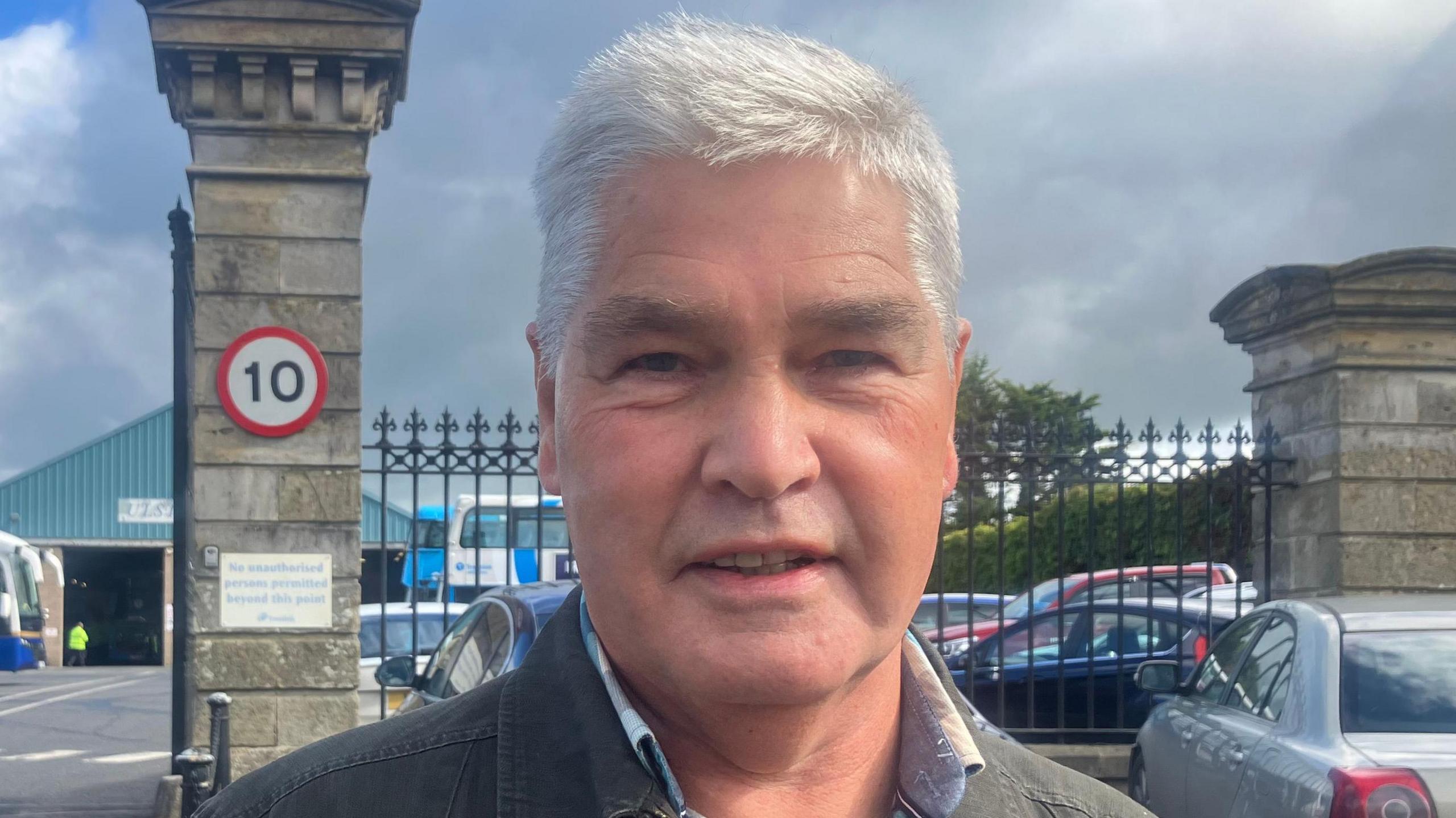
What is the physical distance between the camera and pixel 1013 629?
10.4 m

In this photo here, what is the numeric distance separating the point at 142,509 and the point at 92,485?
1611 millimetres

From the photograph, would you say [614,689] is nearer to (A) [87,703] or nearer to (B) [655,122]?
(B) [655,122]

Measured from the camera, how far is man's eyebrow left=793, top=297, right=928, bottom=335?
4.47 ft

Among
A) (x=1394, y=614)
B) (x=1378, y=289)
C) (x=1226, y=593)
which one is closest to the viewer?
(x=1394, y=614)

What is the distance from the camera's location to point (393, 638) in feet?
47.5

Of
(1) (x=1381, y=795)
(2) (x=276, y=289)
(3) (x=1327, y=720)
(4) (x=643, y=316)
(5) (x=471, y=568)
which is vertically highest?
(2) (x=276, y=289)

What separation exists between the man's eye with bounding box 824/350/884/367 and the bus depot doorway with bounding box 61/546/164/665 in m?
44.1

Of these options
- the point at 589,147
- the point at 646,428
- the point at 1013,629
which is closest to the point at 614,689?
the point at 646,428

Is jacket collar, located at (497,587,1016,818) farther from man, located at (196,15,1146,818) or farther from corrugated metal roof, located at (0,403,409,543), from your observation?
corrugated metal roof, located at (0,403,409,543)

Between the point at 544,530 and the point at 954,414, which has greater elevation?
the point at 954,414

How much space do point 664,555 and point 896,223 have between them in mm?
435

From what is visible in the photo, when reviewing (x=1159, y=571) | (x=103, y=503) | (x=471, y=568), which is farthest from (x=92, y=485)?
(x=1159, y=571)

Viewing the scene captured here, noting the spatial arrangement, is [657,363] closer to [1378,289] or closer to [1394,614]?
[1394,614]

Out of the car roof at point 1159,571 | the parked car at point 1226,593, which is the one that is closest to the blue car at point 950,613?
the car roof at point 1159,571
